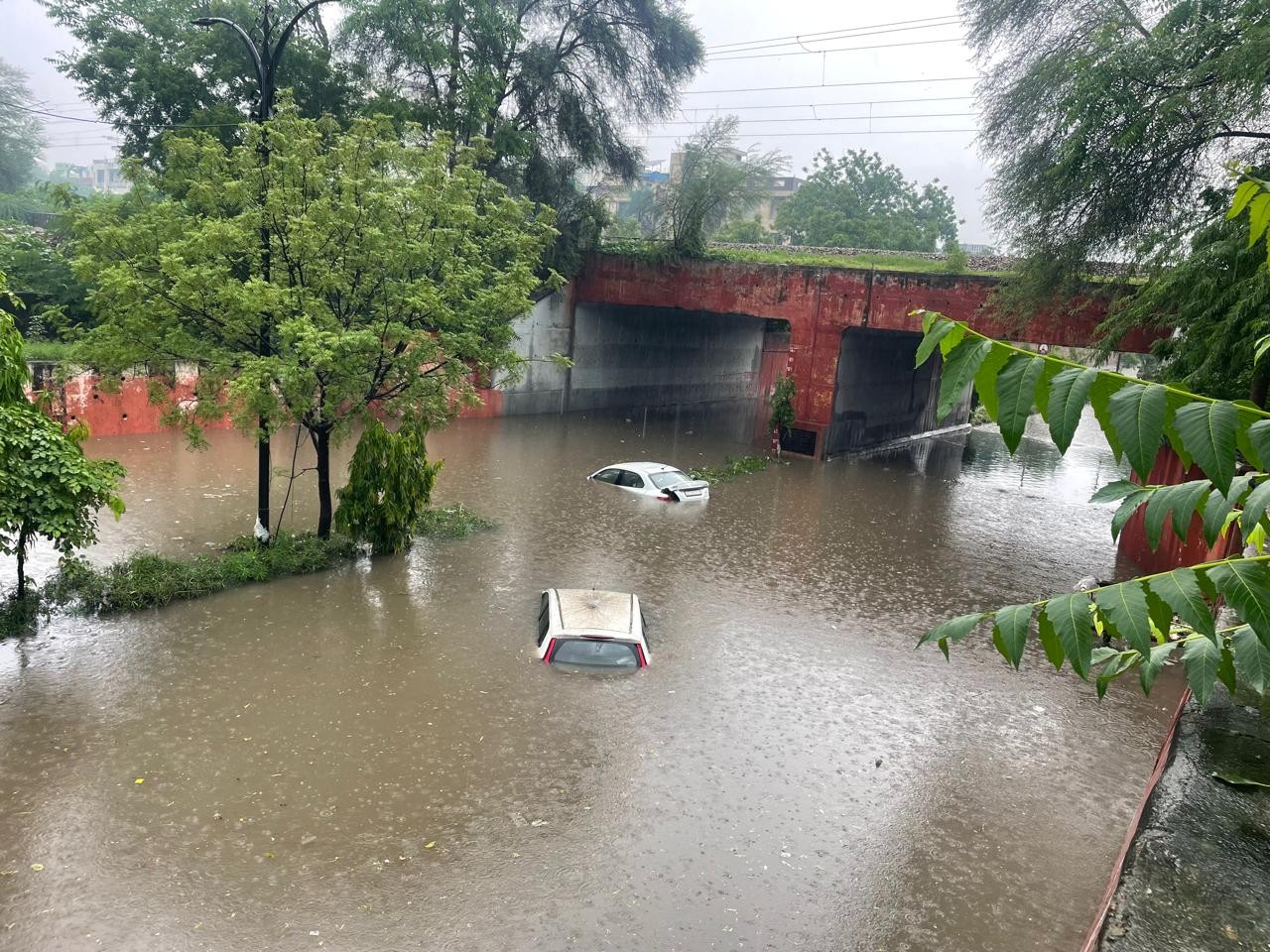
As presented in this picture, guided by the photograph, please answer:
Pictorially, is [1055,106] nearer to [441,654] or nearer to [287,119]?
[287,119]

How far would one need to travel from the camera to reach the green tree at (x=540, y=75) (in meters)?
30.5

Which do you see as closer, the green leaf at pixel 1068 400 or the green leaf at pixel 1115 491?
the green leaf at pixel 1068 400

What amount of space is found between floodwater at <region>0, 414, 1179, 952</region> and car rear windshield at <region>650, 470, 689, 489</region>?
16.7ft

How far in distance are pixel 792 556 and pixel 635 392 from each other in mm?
23811

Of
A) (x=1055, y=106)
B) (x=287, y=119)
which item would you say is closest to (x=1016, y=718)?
(x=287, y=119)

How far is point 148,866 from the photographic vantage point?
814 cm

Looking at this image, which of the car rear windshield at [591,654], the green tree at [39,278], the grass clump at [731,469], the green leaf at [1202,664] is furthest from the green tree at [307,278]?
the green tree at [39,278]

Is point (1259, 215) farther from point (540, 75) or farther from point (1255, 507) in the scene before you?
point (540, 75)

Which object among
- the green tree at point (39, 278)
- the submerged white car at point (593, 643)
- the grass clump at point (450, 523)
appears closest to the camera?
the submerged white car at point (593, 643)

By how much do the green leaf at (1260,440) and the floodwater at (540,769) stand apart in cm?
621

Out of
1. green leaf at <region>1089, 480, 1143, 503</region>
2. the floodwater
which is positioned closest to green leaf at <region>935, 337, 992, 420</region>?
green leaf at <region>1089, 480, 1143, 503</region>

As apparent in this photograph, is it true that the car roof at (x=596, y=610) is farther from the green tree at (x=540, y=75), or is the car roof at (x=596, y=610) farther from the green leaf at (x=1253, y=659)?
the green tree at (x=540, y=75)

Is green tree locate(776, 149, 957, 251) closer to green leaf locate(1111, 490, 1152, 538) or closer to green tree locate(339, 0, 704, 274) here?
green tree locate(339, 0, 704, 274)

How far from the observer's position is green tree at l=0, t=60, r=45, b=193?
74.2m
